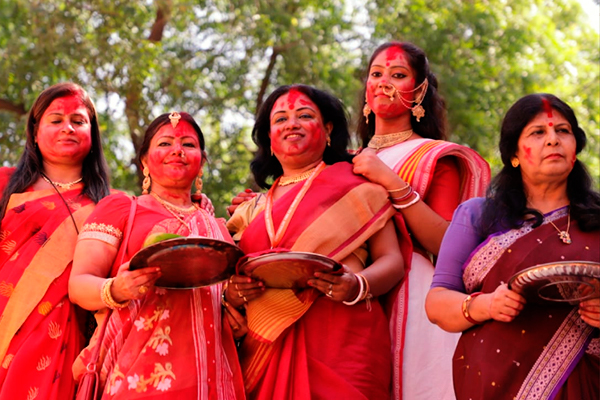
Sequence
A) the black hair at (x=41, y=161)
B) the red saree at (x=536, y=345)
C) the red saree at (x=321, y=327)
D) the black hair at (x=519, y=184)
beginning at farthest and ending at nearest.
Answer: the black hair at (x=41, y=161), the red saree at (x=321, y=327), the black hair at (x=519, y=184), the red saree at (x=536, y=345)

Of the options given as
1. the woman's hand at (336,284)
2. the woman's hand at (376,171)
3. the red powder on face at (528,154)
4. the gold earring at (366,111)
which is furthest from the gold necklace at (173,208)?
the red powder on face at (528,154)

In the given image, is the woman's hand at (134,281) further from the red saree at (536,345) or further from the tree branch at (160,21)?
the tree branch at (160,21)

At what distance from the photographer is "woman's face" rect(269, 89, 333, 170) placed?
4.69 meters

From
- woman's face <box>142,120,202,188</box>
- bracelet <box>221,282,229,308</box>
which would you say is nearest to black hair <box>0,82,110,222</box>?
woman's face <box>142,120,202,188</box>

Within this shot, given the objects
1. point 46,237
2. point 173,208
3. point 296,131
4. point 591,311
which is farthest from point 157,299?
point 591,311

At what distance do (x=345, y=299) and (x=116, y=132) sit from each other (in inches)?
308

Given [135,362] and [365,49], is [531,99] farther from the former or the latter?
[365,49]

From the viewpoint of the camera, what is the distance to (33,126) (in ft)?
17.1

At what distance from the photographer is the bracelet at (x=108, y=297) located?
4.14 meters

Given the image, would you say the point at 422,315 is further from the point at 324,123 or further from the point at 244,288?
the point at 324,123

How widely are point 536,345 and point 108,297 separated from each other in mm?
1976

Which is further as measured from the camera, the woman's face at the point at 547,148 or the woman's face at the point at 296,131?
the woman's face at the point at 296,131

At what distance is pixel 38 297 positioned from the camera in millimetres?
4641

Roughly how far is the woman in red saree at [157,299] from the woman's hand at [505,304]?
1.35 metres
